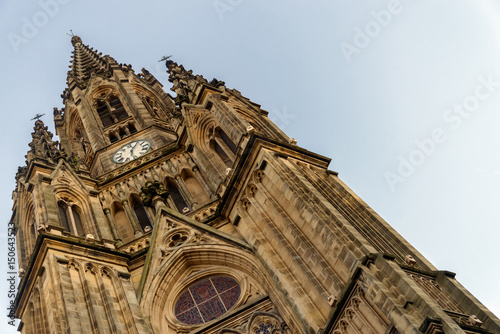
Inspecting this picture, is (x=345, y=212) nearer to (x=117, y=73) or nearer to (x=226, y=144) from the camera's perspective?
(x=226, y=144)

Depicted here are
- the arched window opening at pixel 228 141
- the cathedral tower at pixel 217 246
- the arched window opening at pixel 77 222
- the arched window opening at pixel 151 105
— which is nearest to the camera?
the cathedral tower at pixel 217 246

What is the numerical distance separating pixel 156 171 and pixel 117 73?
16.8 meters

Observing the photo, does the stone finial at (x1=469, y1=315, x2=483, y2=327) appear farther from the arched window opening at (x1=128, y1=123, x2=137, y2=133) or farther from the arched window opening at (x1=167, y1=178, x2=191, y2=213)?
the arched window opening at (x1=128, y1=123, x2=137, y2=133)

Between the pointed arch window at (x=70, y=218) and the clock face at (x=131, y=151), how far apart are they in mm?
6993

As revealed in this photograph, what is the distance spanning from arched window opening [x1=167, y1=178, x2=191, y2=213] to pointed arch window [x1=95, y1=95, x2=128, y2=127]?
1111 centimetres

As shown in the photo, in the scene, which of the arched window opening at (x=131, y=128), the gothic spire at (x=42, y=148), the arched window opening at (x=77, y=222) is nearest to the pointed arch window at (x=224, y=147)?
the arched window opening at (x=77, y=222)

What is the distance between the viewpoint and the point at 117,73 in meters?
44.5

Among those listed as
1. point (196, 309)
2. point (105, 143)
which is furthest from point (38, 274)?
point (105, 143)

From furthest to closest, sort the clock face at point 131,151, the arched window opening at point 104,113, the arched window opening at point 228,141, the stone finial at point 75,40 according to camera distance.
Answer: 1. the stone finial at point 75,40
2. the arched window opening at point 104,113
3. the clock face at point 131,151
4. the arched window opening at point 228,141

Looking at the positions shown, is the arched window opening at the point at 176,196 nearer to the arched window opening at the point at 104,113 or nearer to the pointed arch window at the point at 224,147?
the pointed arch window at the point at 224,147

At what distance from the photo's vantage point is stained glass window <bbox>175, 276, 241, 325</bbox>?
835 inches

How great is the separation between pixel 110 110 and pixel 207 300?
2053cm

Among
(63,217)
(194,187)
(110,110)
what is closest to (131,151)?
(110,110)

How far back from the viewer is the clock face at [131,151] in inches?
1312
